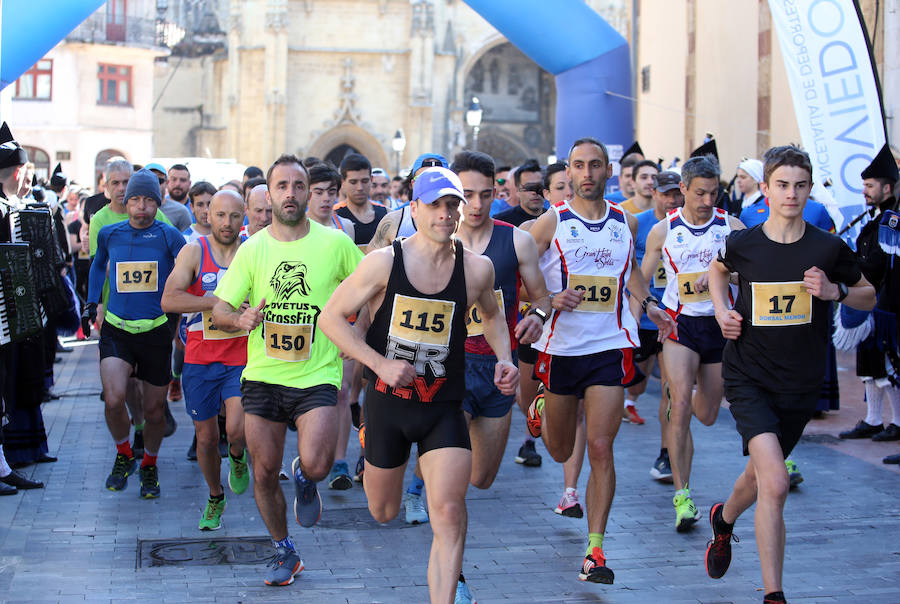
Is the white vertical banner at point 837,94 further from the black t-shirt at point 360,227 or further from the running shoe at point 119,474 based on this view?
the running shoe at point 119,474

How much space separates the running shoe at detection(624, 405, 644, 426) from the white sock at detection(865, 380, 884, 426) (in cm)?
203

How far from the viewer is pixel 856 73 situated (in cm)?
1033

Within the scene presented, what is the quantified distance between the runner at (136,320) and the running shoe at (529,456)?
9.16ft

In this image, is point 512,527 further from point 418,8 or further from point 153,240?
point 418,8

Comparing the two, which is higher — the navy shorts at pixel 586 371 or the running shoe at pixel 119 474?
the navy shorts at pixel 586 371

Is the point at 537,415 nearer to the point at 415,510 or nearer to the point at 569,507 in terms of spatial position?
the point at 569,507

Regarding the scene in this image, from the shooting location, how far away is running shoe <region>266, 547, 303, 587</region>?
6.00 m

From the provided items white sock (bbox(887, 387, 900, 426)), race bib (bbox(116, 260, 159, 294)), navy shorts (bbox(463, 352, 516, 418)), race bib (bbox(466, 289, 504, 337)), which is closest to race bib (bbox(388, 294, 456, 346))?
navy shorts (bbox(463, 352, 516, 418))

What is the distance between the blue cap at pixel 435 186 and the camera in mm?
5043

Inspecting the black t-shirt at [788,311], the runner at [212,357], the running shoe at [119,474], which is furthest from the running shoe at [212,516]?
the black t-shirt at [788,311]

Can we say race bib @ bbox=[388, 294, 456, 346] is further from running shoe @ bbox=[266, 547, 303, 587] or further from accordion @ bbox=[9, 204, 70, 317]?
accordion @ bbox=[9, 204, 70, 317]

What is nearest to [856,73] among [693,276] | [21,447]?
[693,276]

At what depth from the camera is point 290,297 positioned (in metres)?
6.07

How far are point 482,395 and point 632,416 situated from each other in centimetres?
507
